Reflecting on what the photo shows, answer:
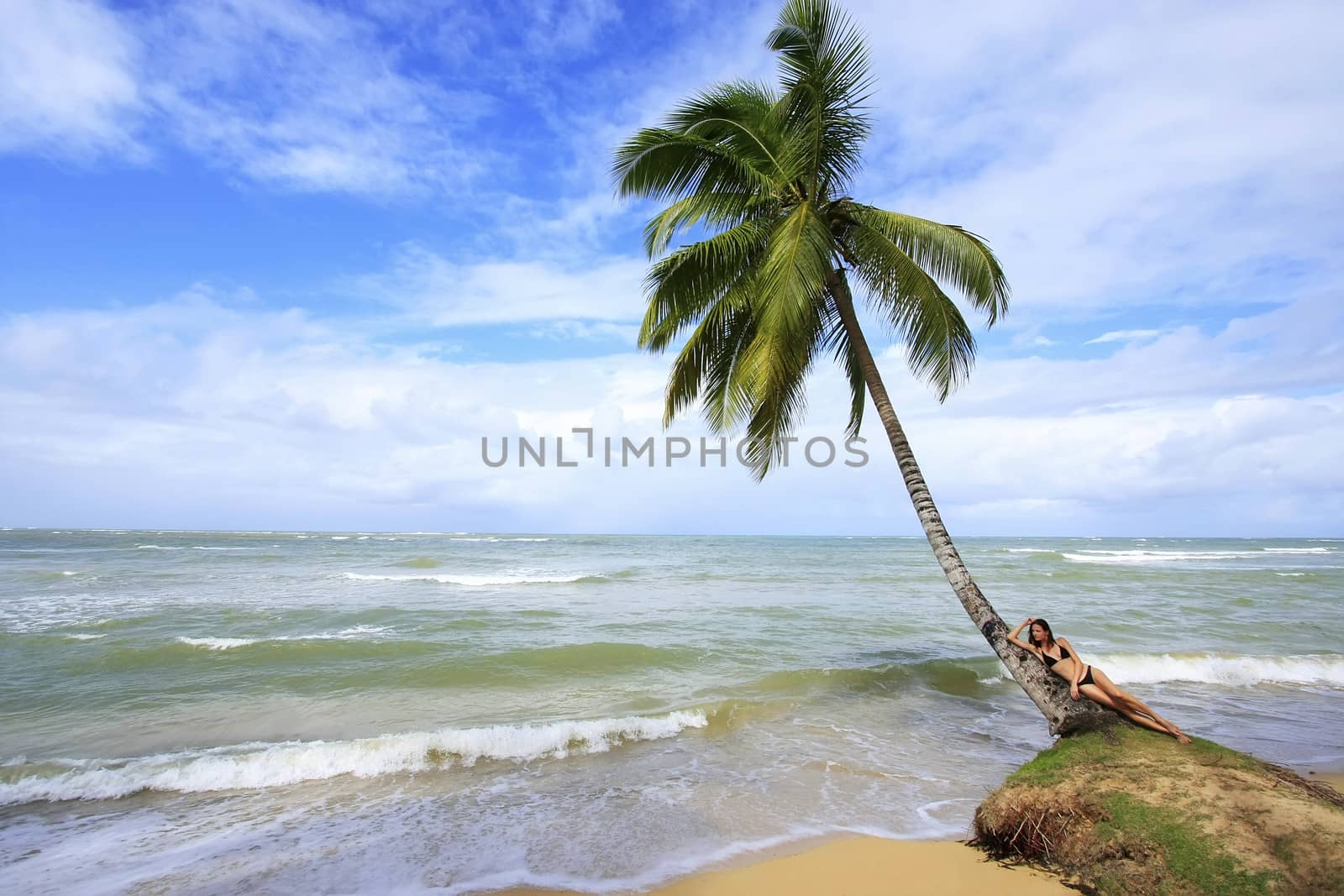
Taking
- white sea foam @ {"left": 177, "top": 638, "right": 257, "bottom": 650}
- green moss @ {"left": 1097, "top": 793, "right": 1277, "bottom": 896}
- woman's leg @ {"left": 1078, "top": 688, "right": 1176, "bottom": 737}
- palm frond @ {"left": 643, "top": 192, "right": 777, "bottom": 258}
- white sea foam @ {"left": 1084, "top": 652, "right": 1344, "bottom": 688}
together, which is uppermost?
palm frond @ {"left": 643, "top": 192, "right": 777, "bottom": 258}

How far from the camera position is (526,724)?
828 cm

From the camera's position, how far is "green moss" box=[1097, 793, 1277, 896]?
3930 mm

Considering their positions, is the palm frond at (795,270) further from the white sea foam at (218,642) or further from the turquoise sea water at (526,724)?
the white sea foam at (218,642)

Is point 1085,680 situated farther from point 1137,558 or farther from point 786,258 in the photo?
point 1137,558

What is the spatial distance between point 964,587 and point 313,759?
6641 mm

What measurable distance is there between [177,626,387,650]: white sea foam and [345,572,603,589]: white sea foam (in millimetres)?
9239

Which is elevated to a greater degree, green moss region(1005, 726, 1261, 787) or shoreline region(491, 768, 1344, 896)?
green moss region(1005, 726, 1261, 787)

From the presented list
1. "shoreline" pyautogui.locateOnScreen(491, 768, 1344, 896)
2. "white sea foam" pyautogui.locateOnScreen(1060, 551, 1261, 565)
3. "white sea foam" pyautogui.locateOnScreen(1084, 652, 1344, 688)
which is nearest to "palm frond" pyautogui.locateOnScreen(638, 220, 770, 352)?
"shoreline" pyautogui.locateOnScreen(491, 768, 1344, 896)

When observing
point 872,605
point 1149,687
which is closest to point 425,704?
point 1149,687

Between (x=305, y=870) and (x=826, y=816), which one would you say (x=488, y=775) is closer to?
(x=305, y=870)

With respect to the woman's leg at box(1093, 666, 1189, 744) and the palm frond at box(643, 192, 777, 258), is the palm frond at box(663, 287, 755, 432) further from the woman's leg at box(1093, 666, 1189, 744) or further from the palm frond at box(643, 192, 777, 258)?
the woman's leg at box(1093, 666, 1189, 744)

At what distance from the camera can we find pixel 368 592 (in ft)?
69.9

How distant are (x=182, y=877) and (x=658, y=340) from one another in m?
7.15

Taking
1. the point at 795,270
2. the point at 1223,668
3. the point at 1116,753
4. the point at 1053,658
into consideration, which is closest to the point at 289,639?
the point at 795,270
